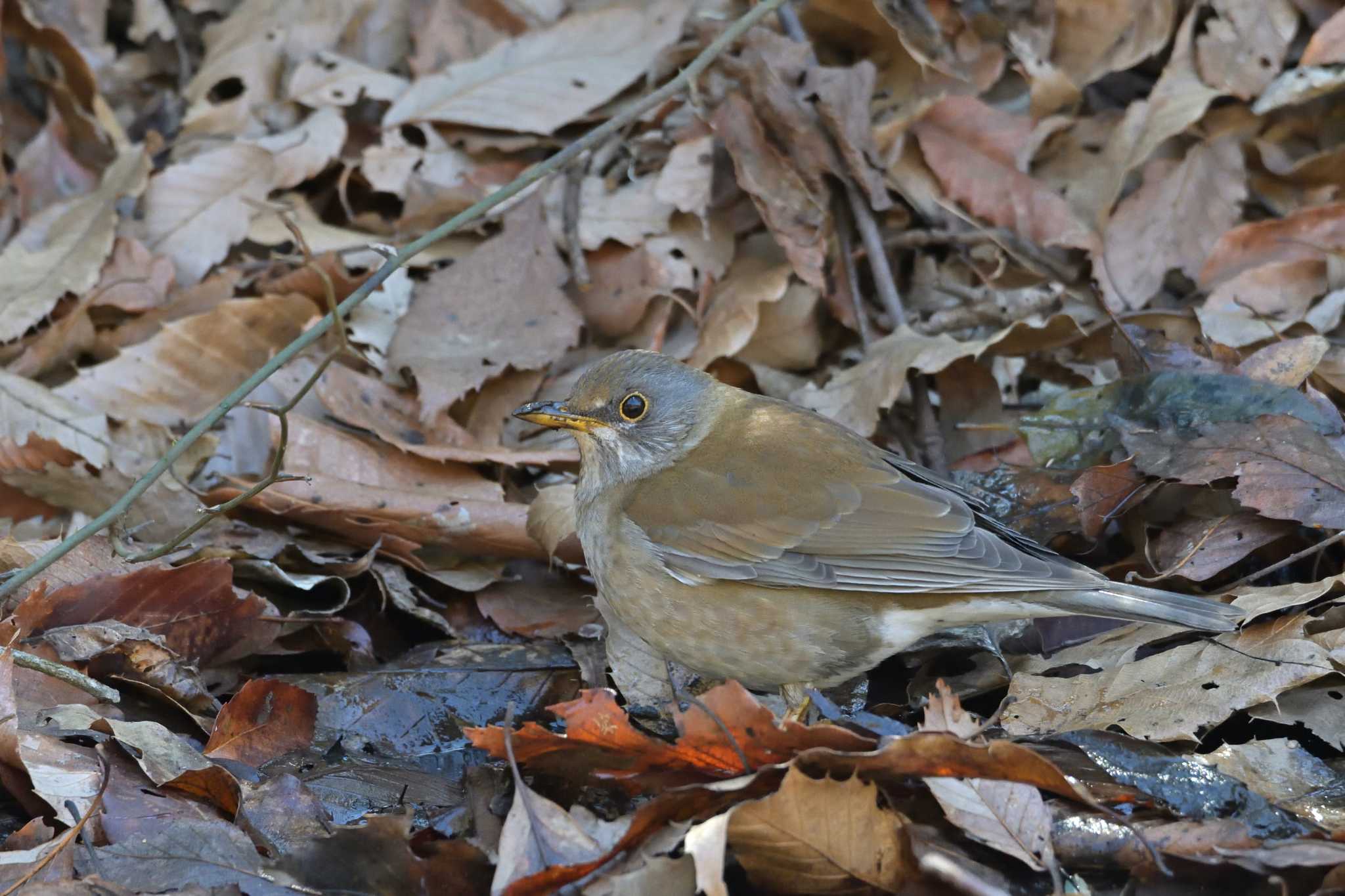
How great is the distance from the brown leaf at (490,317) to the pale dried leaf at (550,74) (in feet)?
2.46

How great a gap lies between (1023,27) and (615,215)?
2.60 m

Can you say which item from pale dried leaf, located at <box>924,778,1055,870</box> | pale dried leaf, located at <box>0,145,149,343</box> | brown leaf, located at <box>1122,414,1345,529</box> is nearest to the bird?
brown leaf, located at <box>1122,414,1345,529</box>

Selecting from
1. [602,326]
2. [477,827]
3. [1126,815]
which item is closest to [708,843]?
[477,827]

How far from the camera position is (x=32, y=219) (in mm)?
7168

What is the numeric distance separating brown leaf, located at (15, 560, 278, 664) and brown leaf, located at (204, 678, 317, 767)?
0.49 metres

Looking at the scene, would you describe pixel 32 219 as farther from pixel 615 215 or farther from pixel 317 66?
pixel 615 215

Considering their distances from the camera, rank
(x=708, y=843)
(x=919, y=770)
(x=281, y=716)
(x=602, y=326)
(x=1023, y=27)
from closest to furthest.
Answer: (x=708, y=843)
(x=919, y=770)
(x=281, y=716)
(x=602, y=326)
(x=1023, y=27)

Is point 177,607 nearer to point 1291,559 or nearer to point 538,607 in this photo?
point 538,607

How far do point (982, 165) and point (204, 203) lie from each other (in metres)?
4.24

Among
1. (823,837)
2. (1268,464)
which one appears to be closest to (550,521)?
(823,837)

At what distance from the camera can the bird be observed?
4.46 m

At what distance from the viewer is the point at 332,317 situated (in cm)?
473

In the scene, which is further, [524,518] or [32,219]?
[32,219]

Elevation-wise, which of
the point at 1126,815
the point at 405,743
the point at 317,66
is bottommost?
the point at 405,743
